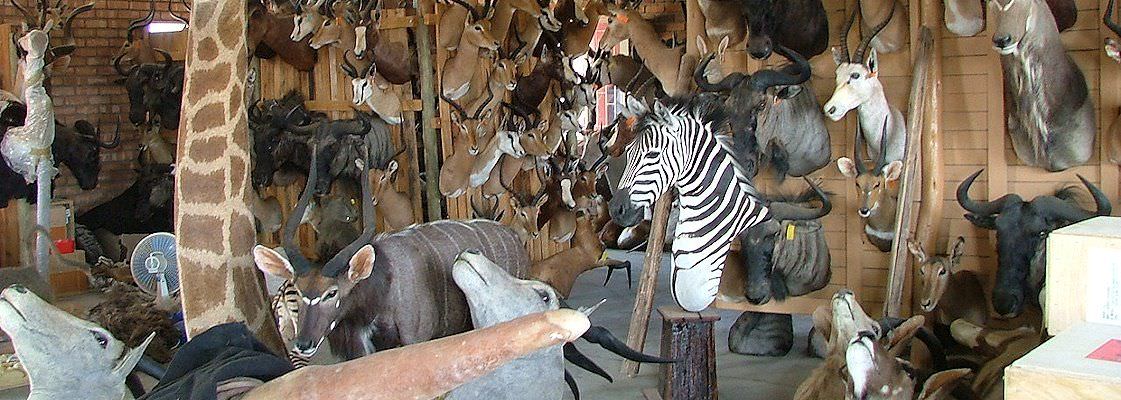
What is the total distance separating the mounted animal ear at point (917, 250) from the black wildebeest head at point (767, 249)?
566 millimetres

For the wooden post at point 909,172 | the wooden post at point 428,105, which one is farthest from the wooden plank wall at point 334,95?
the wooden post at point 909,172

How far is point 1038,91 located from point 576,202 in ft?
14.1

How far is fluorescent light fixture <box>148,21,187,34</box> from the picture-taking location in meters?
11.0

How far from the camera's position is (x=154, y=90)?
1008 centimetres

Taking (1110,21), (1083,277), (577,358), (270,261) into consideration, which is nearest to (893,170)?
(1110,21)

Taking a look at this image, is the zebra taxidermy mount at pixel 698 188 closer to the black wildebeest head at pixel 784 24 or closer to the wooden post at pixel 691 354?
the wooden post at pixel 691 354

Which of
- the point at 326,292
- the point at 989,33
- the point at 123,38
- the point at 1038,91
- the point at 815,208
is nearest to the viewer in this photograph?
the point at 326,292

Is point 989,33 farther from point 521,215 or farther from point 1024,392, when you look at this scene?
point 521,215

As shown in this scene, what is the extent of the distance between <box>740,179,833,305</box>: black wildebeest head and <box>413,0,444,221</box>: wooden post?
3186mm

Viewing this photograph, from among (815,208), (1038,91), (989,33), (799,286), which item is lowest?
(799,286)

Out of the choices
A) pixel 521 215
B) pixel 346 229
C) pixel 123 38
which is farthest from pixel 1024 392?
pixel 123 38

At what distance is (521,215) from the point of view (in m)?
7.98

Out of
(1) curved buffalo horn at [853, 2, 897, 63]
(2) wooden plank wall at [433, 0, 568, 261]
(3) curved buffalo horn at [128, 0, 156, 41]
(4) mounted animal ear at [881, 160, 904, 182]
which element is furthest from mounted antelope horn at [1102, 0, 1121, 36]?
(3) curved buffalo horn at [128, 0, 156, 41]

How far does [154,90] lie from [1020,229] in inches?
319
